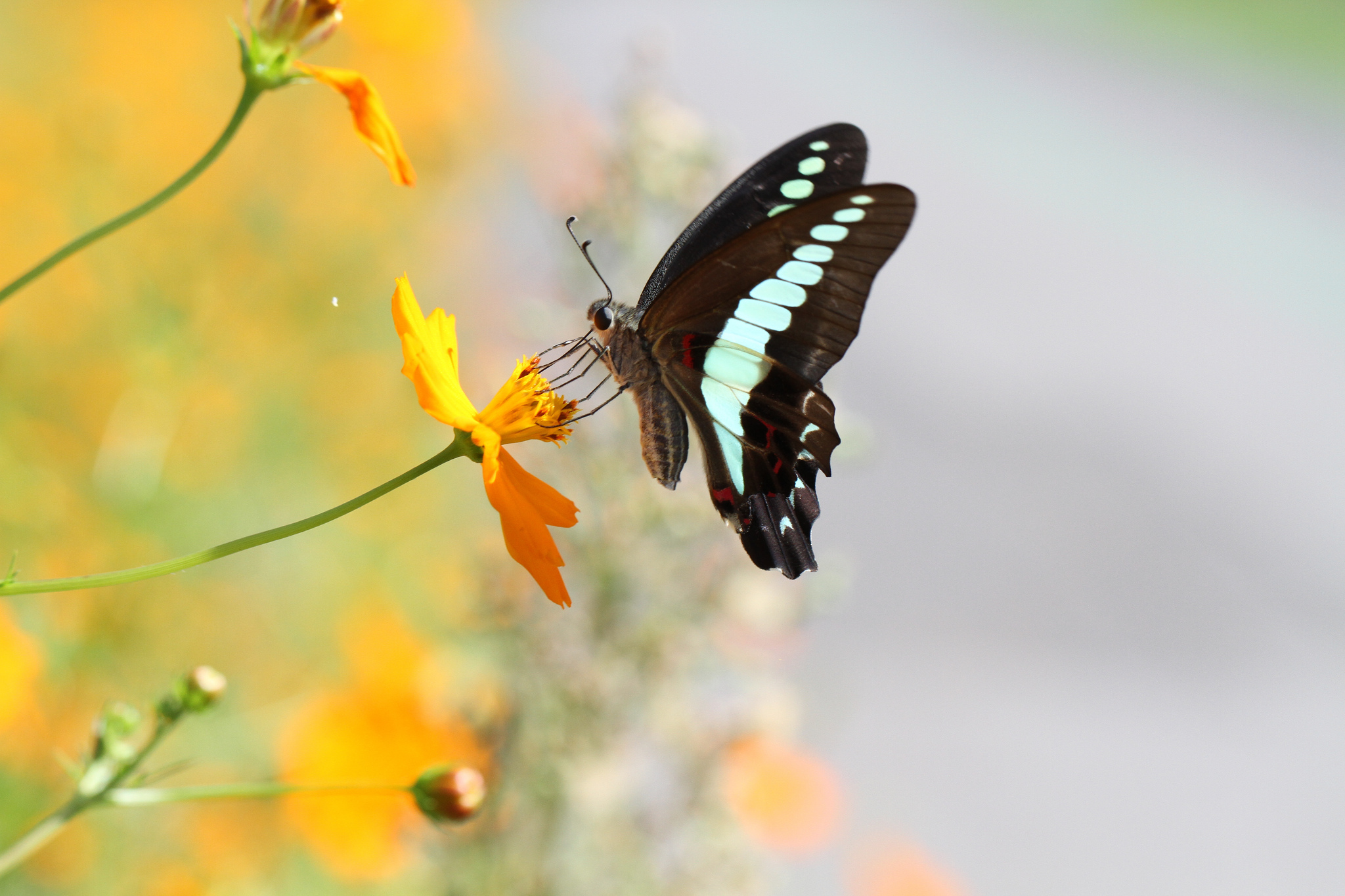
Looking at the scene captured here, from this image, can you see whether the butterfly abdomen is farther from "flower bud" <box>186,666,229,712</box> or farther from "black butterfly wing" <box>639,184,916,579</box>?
"flower bud" <box>186,666,229,712</box>

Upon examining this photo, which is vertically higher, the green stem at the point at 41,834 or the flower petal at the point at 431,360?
the flower petal at the point at 431,360

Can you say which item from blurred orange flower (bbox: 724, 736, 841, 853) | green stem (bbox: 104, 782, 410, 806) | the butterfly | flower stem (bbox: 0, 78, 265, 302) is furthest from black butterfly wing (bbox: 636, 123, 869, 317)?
blurred orange flower (bbox: 724, 736, 841, 853)

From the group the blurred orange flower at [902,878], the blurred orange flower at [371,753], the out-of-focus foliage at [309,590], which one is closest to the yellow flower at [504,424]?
the out-of-focus foliage at [309,590]

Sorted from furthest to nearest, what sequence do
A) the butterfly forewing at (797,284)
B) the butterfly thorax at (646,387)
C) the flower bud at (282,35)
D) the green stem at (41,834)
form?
the butterfly thorax at (646,387) → the butterfly forewing at (797,284) → the flower bud at (282,35) → the green stem at (41,834)

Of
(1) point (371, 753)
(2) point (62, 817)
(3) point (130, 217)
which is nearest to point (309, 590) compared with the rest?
(1) point (371, 753)

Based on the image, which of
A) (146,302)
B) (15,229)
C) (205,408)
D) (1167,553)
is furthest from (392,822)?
(1167,553)

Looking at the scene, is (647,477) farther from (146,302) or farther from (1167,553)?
(1167,553)

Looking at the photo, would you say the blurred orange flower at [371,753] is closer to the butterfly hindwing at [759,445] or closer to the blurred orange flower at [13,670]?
the blurred orange flower at [13,670]

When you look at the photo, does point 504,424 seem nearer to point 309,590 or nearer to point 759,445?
point 759,445
